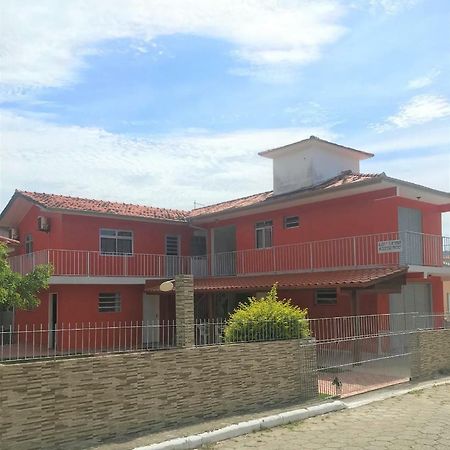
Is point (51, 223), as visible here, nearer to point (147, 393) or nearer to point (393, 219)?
point (393, 219)

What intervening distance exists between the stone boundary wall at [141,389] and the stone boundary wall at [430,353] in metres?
3.48

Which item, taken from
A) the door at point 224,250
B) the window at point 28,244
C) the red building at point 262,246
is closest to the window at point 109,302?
the red building at point 262,246

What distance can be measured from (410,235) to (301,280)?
3.62 metres

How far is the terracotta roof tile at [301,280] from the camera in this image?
1497cm

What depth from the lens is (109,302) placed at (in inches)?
838

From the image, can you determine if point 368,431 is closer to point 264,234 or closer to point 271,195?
point 264,234

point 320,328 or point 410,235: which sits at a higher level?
point 410,235

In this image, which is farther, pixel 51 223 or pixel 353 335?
pixel 51 223

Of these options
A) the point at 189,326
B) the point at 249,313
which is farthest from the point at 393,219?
the point at 189,326

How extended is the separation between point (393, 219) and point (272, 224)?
4.90 m

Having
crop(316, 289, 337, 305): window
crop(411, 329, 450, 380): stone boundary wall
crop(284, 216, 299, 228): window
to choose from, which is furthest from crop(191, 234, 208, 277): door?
crop(411, 329, 450, 380): stone boundary wall

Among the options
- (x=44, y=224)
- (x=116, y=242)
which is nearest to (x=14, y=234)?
(x=44, y=224)

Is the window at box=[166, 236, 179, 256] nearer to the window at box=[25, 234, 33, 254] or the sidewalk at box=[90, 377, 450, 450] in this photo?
the window at box=[25, 234, 33, 254]

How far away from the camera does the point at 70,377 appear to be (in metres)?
7.18
